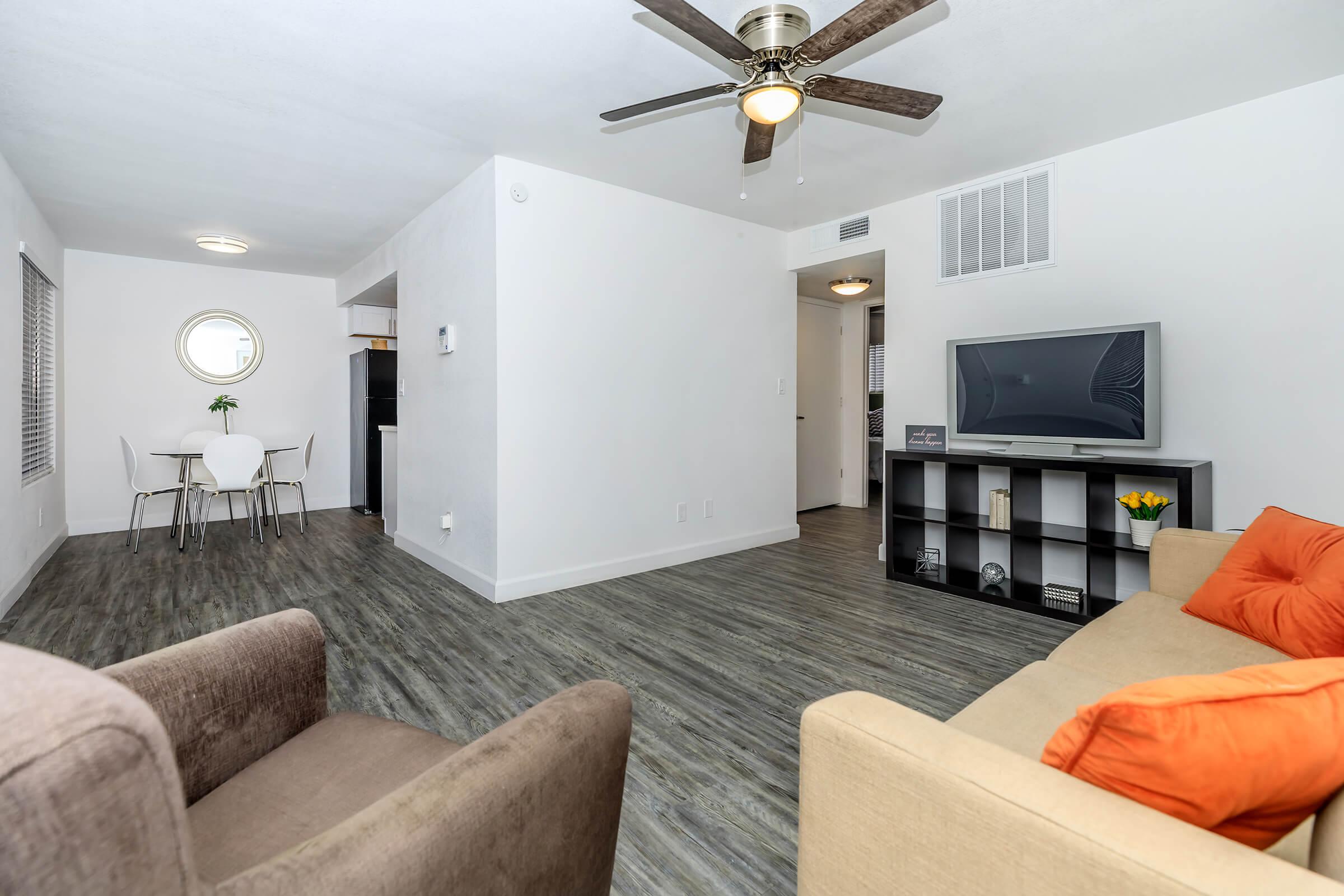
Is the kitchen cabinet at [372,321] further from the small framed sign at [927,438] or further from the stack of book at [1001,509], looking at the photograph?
the stack of book at [1001,509]

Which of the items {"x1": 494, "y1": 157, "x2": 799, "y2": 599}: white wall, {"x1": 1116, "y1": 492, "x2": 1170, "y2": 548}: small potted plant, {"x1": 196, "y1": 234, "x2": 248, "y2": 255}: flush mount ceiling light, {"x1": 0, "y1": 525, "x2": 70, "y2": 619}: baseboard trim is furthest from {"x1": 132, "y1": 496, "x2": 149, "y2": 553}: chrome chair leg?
{"x1": 1116, "y1": 492, "x2": 1170, "y2": 548}: small potted plant

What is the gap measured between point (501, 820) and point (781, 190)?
4.04m

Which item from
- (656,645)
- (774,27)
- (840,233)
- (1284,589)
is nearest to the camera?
(1284,589)

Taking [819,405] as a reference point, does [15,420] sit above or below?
below

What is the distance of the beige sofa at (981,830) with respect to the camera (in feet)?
2.12

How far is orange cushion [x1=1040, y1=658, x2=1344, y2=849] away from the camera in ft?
2.27

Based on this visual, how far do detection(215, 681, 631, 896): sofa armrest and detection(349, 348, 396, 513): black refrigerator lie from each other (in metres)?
5.83

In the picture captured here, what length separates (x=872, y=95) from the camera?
234cm

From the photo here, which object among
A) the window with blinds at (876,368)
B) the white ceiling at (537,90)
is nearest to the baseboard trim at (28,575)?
the white ceiling at (537,90)

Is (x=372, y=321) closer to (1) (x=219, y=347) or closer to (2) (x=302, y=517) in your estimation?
(1) (x=219, y=347)

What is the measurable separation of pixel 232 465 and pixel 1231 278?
263 inches

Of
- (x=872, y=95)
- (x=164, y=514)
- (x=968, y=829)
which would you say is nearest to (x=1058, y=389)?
(x=872, y=95)

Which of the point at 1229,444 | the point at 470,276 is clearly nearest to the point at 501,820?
the point at 470,276

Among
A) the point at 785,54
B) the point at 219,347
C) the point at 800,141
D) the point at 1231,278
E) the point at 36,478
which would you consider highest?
the point at 800,141
